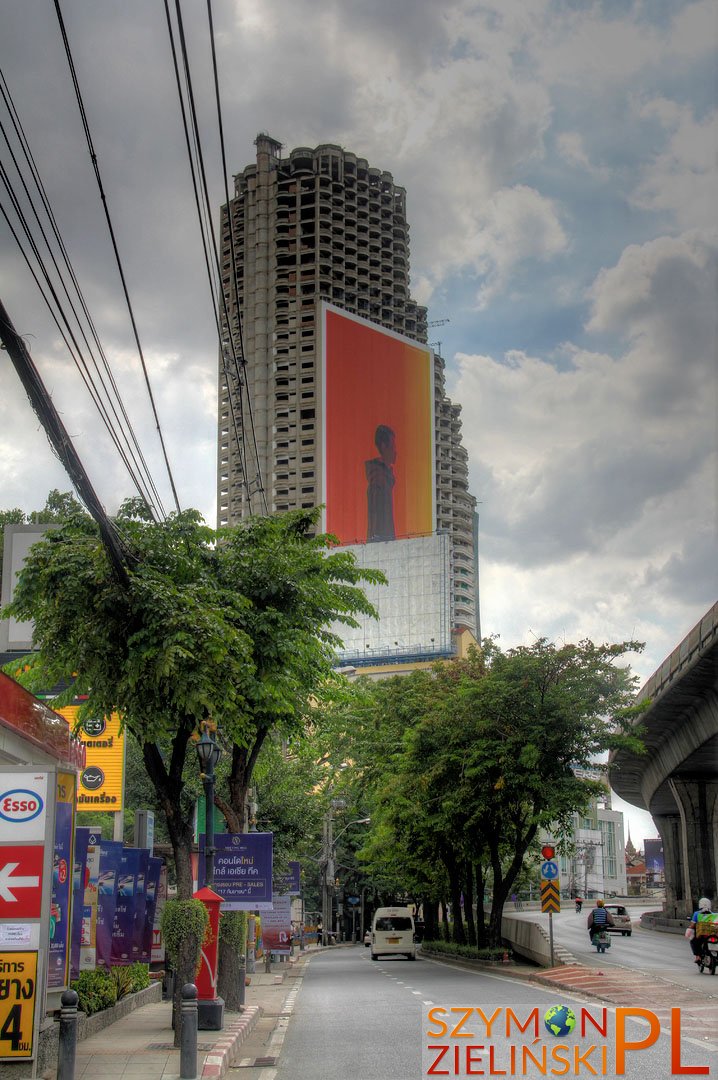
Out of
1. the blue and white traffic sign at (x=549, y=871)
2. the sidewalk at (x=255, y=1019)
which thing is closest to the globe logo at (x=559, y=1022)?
the sidewalk at (x=255, y=1019)

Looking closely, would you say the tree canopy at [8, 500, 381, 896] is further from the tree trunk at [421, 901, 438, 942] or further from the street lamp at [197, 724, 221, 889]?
the tree trunk at [421, 901, 438, 942]

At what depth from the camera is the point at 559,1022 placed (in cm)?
1878

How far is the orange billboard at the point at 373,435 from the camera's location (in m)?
160

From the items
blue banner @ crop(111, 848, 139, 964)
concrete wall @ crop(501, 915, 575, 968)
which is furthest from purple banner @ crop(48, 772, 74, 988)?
concrete wall @ crop(501, 915, 575, 968)

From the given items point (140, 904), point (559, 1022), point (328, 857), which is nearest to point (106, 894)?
point (140, 904)

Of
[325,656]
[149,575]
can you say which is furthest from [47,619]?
[325,656]

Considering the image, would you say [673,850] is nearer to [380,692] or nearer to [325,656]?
[380,692]

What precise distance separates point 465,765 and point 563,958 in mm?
6366

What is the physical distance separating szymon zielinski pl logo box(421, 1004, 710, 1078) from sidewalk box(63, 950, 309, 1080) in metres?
2.65

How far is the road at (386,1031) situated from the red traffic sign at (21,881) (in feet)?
11.9

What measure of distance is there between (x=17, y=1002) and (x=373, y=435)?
496 ft

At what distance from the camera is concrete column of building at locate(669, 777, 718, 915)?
202 feet

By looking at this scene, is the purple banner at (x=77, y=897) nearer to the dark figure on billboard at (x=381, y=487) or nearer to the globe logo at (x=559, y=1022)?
the globe logo at (x=559, y=1022)

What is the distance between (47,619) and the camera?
19141 mm
